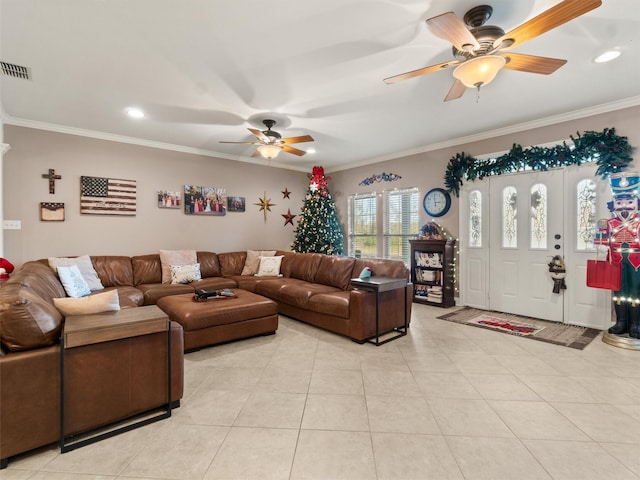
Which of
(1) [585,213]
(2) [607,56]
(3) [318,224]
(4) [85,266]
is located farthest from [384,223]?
(4) [85,266]

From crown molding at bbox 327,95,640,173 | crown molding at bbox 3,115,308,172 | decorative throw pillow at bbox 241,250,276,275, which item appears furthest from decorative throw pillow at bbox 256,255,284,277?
crown molding at bbox 327,95,640,173

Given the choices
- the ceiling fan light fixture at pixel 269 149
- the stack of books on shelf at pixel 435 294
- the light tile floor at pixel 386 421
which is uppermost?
the ceiling fan light fixture at pixel 269 149

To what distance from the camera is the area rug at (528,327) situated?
3.53 metres

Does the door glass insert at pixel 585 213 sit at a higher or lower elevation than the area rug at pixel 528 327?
higher

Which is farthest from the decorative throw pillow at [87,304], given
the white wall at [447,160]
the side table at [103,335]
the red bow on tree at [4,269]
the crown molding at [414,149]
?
the white wall at [447,160]

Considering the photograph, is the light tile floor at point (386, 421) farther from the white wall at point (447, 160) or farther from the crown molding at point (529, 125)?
the crown molding at point (529, 125)

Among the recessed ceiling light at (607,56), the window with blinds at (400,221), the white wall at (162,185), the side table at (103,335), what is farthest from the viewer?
the window with blinds at (400,221)

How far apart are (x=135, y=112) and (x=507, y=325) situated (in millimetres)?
5710

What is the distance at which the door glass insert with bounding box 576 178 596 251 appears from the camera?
3895 mm

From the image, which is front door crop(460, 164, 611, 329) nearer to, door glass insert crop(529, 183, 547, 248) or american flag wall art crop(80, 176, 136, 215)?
door glass insert crop(529, 183, 547, 248)

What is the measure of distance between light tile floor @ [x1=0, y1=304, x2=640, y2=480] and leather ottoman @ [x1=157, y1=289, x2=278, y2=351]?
206mm

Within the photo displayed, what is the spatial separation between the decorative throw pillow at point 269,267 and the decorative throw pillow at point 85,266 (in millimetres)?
2381

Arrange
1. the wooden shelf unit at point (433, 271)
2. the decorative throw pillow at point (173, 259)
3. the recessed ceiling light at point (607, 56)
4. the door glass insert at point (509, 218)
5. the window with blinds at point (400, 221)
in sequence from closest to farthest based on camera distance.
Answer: the recessed ceiling light at point (607, 56)
the door glass insert at point (509, 218)
the decorative throw pillow at point (173, 259)
the wooden shelf unit at point (433, 271)
the window with blinds at point (400, 221)

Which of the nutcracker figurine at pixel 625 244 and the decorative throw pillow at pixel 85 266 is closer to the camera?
the nutcracker figurine at pixel 625 244
